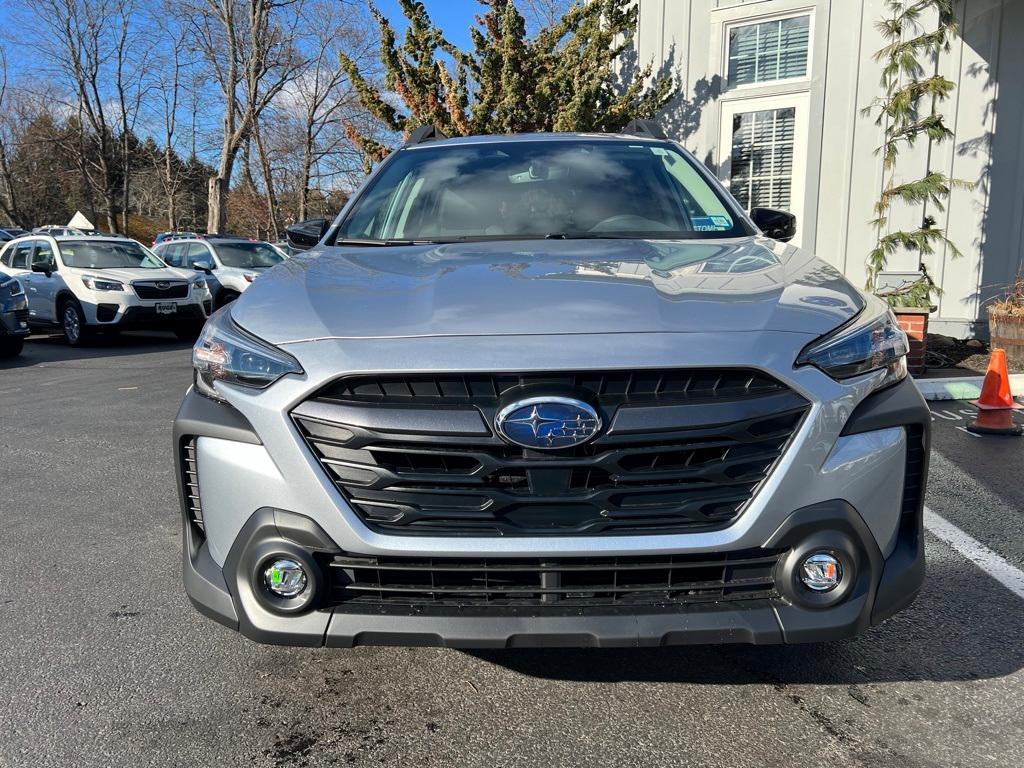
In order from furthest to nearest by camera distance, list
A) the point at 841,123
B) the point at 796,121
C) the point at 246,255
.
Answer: the point at 246,255 → the point at 796,121 → the point at 841,123

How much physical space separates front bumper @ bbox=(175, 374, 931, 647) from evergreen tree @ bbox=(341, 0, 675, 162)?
31.1ft

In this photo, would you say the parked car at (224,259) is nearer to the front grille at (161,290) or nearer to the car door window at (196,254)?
the car door window at (196,254)

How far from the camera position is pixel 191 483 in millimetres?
2209

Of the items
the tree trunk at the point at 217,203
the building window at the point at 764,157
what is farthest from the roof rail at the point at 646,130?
the tree trunk at the point at 217,203

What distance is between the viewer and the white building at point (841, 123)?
888 cm

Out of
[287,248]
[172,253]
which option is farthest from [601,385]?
[172,253]

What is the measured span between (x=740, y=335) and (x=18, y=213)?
59829 mm

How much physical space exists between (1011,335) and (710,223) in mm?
5822

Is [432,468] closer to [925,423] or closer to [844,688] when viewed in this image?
[925,423]

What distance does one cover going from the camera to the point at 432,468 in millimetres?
1990

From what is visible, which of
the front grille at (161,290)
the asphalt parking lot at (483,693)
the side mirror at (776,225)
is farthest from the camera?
the front grille at (161,290)

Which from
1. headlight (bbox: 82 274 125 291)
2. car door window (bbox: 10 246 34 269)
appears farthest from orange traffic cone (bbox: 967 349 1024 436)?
car door window (bbox: 10 246 34 269)

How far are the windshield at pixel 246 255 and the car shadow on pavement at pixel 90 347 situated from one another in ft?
5.44

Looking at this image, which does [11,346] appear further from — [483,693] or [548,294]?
[548,294]
